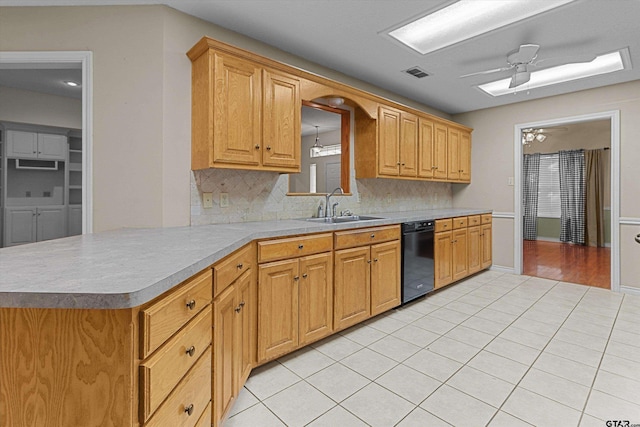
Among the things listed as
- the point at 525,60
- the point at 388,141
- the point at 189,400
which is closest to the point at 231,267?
the point at 189,400

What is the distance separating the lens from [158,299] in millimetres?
926

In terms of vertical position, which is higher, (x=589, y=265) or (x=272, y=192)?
(x=272, y=192)

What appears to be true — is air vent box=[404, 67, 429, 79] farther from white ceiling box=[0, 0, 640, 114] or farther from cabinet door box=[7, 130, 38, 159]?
cabinet door box=[7, 130, 38, 159]

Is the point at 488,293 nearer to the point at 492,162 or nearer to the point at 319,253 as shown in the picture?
the point at 492,162

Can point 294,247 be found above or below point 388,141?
below

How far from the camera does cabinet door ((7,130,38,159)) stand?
4504mm

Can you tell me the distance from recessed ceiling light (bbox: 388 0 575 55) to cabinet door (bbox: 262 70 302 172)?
1.02 metres

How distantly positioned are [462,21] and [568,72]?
2.05m

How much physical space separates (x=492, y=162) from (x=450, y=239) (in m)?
1.83

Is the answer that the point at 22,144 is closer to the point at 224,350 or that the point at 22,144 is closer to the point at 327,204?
the point at 327,204

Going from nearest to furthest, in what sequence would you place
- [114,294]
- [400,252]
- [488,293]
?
[114,294]
[400,252]
[488,293]

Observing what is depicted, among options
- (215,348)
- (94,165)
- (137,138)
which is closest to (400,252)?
(215,348)

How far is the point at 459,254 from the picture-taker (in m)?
4.05

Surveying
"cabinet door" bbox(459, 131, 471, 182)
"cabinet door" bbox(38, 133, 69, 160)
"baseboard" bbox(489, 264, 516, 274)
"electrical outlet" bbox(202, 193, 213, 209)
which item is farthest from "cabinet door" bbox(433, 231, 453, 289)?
"cabinet door" bbox(38, 133, 69, 160)
